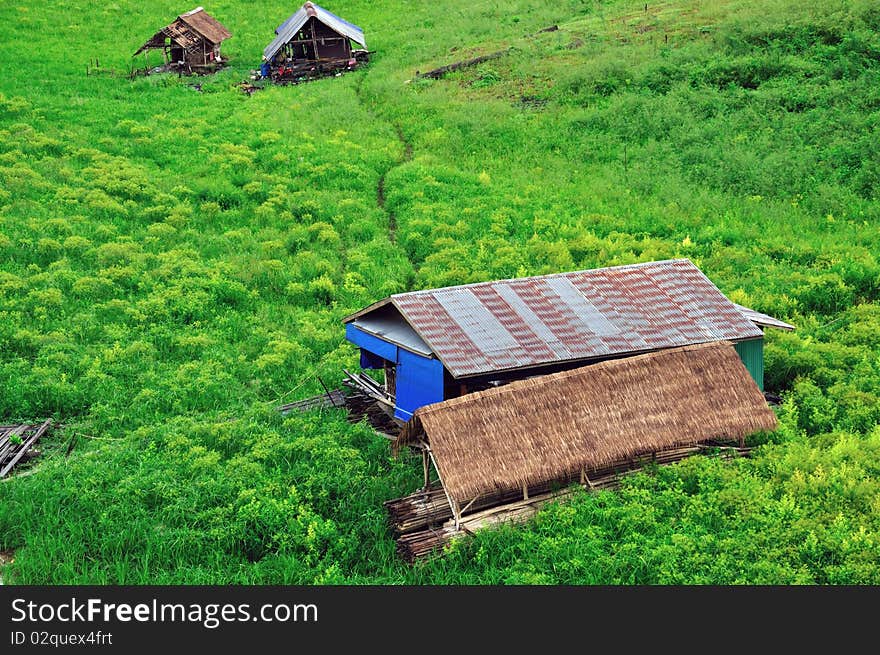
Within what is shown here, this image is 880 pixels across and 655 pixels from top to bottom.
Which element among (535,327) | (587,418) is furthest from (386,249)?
(587,418)

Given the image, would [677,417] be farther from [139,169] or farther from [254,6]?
[254,6]

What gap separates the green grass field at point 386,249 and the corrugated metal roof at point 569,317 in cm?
250

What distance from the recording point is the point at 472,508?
1692 centimetres

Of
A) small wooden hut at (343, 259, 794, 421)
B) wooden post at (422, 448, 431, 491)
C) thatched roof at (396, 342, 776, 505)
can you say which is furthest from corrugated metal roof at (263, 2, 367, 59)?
wooden post at (422, 448, 431, 491)

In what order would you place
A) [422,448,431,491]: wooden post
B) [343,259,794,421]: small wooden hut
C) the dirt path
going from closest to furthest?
[422,448,431,491]: wooden post → [343,259,794,421]: small wooden hut → the dirt path

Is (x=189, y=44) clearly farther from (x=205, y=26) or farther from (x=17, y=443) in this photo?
(x=17, y=443)

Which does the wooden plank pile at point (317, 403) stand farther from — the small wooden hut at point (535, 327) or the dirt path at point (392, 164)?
the dirt path at point (392, 164)

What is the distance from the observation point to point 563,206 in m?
33.3

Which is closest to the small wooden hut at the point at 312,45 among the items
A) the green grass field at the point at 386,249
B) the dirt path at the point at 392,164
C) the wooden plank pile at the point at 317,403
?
the green grass field at the point at 386,249

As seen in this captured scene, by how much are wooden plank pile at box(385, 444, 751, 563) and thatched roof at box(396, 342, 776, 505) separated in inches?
13.0

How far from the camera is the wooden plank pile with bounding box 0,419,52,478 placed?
19609 mm

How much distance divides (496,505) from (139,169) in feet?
80.9

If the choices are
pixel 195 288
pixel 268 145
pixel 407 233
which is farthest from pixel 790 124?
pixel 195 288

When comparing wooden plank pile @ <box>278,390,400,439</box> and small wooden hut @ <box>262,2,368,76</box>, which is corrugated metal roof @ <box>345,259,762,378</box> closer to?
wooden plank pile @ <box>278,390,400,439</box>
